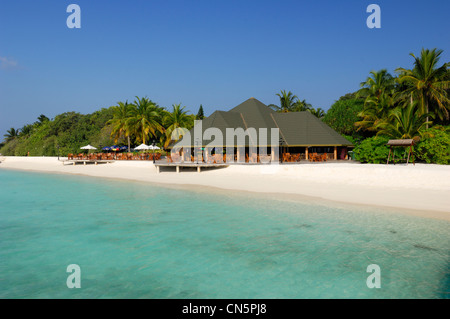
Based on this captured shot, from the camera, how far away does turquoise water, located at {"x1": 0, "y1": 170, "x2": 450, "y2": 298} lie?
823 cm

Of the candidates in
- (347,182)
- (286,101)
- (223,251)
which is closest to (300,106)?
(286,101)

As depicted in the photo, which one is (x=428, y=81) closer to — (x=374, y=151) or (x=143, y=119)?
(x=374, y=151)

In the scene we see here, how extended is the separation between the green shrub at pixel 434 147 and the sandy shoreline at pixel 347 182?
13.9ft

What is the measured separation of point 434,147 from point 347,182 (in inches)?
422

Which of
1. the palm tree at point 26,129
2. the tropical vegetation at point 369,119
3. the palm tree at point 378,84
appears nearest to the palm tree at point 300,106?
the tropical vegetation at point 369,119

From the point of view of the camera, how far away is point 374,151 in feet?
95.4

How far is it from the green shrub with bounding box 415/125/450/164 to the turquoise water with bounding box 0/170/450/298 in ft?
50.2

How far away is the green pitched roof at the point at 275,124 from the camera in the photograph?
35.4 meters

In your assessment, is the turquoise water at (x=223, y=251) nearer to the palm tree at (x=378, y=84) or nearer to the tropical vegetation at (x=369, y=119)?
the tropical vegetation at (x=369, y=119)

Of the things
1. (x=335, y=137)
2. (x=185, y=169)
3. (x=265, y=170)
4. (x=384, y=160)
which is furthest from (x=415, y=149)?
(x=185, y=169)

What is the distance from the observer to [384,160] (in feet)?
94.5
